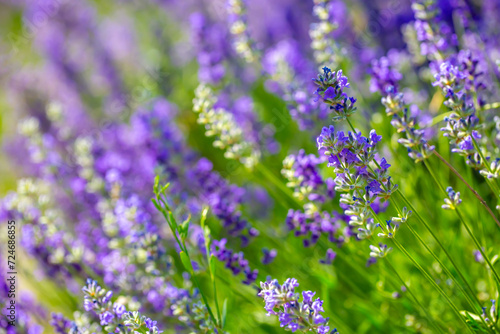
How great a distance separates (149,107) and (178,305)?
196 centimetres

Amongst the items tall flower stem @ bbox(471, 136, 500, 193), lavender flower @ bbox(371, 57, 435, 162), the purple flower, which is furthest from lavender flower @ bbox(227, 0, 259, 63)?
the purple flower

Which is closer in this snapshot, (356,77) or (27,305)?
(27,305)

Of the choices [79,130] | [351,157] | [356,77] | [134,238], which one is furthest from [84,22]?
[351,157]

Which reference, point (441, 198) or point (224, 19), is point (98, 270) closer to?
point (441, 198)

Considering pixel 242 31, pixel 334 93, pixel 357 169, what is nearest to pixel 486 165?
pixel 357 169

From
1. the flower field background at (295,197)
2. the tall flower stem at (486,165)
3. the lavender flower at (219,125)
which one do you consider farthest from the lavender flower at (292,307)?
the lavender flower at (219,125)

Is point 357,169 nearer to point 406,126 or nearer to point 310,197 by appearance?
point 406,126

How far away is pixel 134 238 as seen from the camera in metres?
2.36

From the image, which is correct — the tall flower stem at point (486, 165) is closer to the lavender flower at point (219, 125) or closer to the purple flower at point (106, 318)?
the lavender flower at point (219, 125)

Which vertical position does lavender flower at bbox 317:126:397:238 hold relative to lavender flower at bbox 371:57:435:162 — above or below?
below

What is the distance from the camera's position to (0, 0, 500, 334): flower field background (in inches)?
61.8

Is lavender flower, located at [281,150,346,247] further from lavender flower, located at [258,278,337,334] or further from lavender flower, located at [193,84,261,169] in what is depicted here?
lavender flower, located at [258,278,337,334]

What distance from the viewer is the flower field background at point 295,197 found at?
1.57 meters

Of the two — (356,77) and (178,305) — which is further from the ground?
(356,77)
